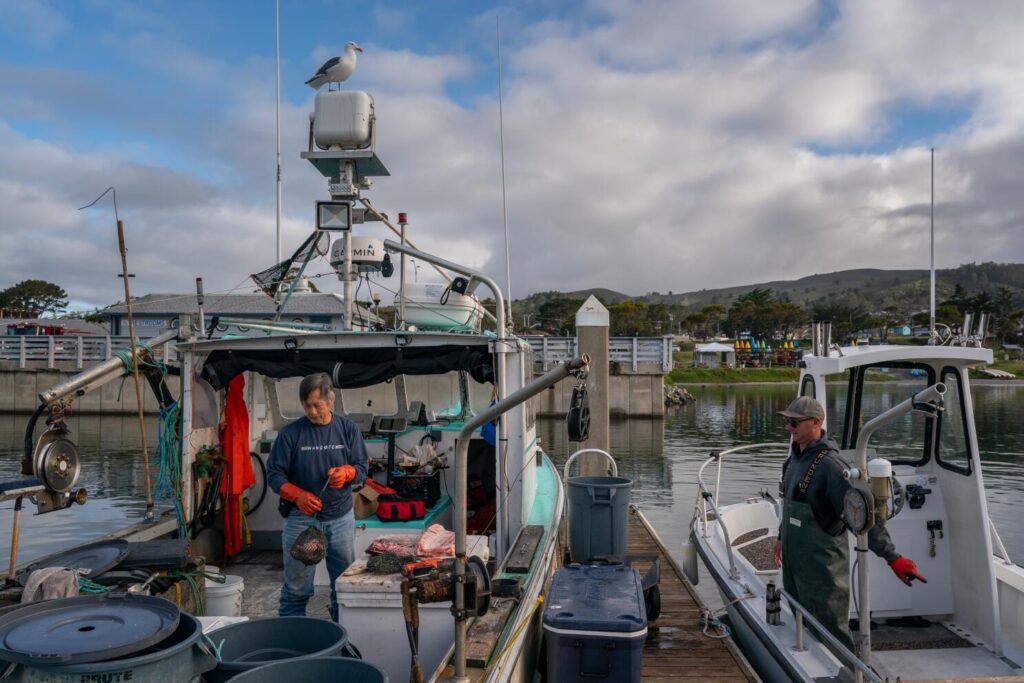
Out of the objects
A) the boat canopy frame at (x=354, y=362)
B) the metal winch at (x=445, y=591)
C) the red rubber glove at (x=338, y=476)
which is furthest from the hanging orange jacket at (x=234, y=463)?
the metal winch at (x=445, y=591)

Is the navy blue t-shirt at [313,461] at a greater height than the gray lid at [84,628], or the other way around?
the navy blue t-shirt at [313,461]

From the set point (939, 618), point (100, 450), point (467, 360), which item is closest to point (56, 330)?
point (100, 450)

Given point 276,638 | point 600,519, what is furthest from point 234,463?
point 276,638

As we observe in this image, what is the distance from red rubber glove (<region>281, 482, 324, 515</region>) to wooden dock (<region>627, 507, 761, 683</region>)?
272 cm

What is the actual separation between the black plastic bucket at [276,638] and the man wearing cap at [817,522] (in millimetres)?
2856

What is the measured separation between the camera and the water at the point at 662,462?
12.5 metres

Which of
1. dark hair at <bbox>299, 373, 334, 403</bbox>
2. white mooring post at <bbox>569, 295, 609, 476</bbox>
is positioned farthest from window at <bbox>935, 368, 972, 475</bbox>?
white mooring post at <bbox>569, 295, 609, 476</bbox>

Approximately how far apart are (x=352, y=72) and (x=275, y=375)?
3.15 m

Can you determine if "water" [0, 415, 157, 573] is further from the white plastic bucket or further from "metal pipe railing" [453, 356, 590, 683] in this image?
"metal pipe railing" [453, 356, 590, 683]

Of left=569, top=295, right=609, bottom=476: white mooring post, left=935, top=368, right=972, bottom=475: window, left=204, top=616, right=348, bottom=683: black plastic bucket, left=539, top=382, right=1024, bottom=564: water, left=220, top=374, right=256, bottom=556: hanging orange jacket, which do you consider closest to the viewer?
left=204, top=616, right=348, bottom=683: black plastic bucket

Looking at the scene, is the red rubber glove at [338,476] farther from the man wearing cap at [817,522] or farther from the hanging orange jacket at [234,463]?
the hanging orange jacket at [234,463]

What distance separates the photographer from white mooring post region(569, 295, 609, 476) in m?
10.5

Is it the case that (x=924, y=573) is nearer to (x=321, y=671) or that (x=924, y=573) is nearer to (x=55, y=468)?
(x=321, y=671)

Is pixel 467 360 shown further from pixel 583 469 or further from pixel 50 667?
pixel 583 469
